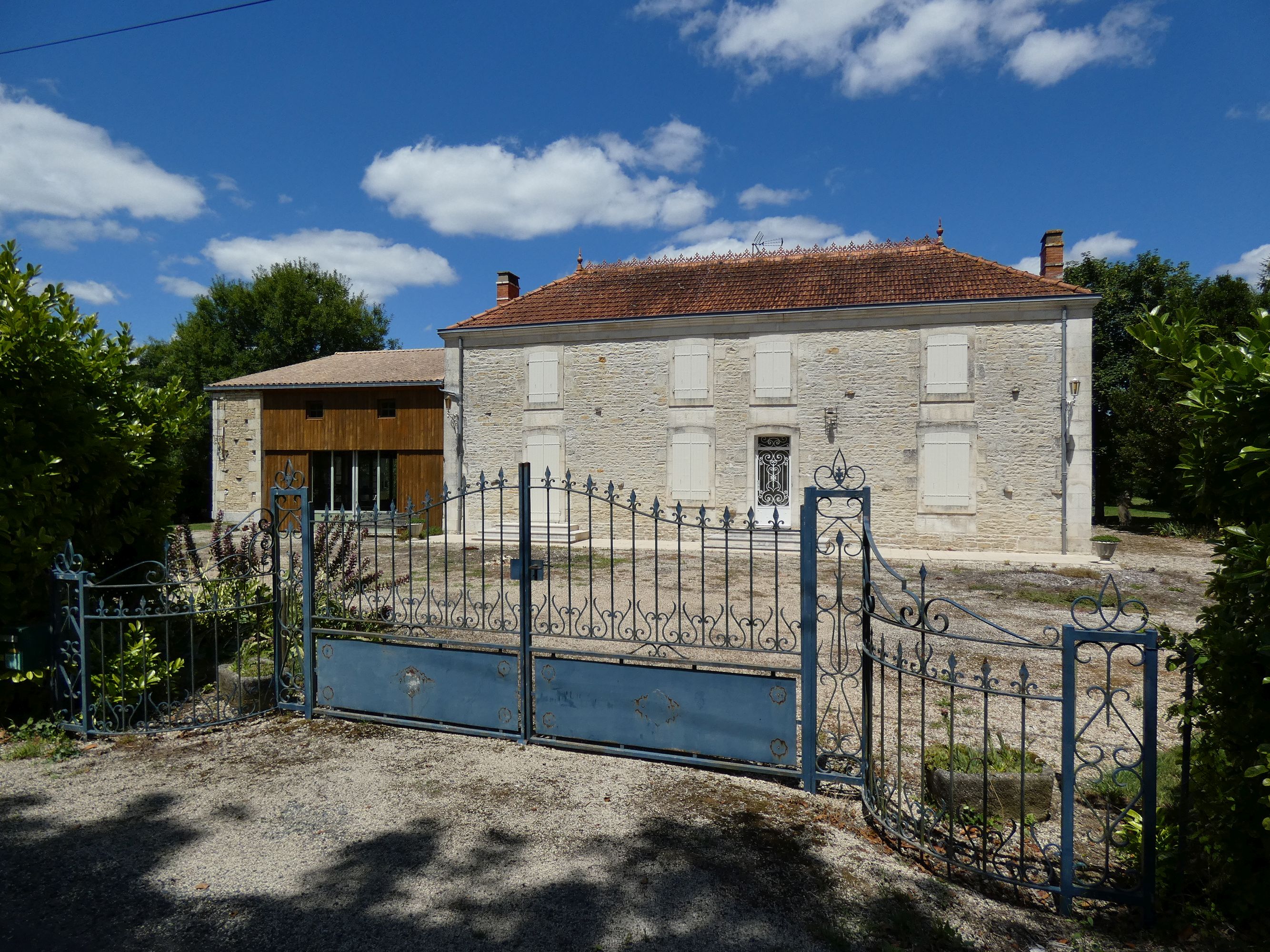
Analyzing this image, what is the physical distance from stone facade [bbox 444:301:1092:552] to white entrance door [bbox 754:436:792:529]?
0.19 meters

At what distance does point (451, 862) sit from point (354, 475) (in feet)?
59.0

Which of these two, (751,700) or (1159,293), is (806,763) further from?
(1159,293)

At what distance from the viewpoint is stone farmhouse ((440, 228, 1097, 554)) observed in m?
13.9

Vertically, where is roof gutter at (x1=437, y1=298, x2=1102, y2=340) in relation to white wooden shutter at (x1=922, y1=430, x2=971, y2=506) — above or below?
above

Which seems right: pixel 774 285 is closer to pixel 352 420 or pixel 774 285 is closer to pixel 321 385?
pixel 352 420

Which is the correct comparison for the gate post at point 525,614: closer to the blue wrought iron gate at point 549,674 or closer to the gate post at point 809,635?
the blue wrought iron gate at point 549,674

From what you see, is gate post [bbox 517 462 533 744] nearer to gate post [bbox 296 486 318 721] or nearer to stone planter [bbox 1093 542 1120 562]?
gate post [bbox 296 486 318 721]

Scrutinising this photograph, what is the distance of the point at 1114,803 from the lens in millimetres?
3850

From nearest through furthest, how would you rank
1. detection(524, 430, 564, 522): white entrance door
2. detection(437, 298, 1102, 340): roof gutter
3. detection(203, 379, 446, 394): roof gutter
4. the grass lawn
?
detection(437, 298, 1102, 340): roof gutter → detection(524, 430, 564, 522): white entrance door → detection(203, 379, 446, 394): roof gutter → the grass lawn

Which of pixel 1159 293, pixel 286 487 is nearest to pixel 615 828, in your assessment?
pixel 286 487

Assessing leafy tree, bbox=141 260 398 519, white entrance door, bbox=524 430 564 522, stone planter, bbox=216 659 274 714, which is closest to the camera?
stone planter, bbox=216 659 274 714

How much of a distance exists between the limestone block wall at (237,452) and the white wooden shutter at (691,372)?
12497 mm

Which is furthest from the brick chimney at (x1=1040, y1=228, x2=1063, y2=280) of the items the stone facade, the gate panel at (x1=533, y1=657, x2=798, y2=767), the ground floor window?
the ground floor window

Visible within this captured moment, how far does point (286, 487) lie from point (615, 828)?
3.24m
